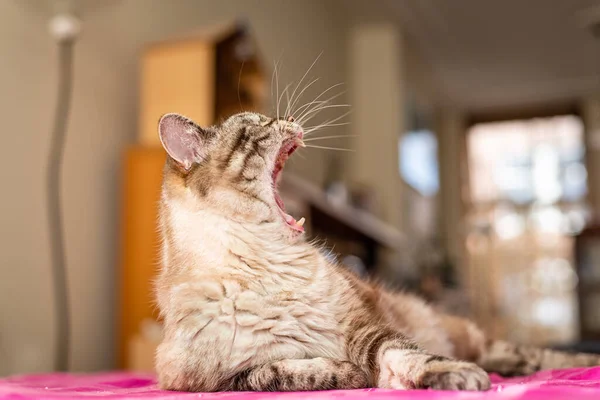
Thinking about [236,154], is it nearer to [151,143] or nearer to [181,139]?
[181,139]

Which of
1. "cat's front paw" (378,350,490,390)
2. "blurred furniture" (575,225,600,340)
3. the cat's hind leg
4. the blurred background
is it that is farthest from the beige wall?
"blurred furniture" (575,225,600,340)

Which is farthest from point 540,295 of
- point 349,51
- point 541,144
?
point 349,51

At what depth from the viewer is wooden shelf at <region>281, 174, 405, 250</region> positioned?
10.0 ft

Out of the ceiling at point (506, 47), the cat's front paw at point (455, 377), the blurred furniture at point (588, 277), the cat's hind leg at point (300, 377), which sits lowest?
the blurred furniture at point (588, 277)

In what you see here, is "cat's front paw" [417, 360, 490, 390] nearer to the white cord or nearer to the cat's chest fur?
the cat's chest fur

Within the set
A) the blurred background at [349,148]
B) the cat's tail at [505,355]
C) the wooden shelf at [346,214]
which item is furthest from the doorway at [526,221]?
the cat's tail at [505,355]

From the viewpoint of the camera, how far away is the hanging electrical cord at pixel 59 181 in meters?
2.28

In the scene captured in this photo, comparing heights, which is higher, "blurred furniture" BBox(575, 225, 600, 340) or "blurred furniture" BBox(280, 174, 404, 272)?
"blurred furniture" BBox(280, 174, 404, 272)

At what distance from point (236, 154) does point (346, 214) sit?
2.92 metres

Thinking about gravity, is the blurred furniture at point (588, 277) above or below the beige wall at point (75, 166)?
below

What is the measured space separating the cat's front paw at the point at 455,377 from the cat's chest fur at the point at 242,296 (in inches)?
10.9

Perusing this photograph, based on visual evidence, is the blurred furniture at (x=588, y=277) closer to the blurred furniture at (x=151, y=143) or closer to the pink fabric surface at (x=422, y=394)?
the blurred furniture at (x=151, y=143)

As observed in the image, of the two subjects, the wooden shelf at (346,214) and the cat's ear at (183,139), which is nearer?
the cat's ear at (183,139)

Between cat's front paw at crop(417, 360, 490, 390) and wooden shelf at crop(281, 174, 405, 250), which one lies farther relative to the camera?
wooden shelf at crop(281, 174, 405, 250)
